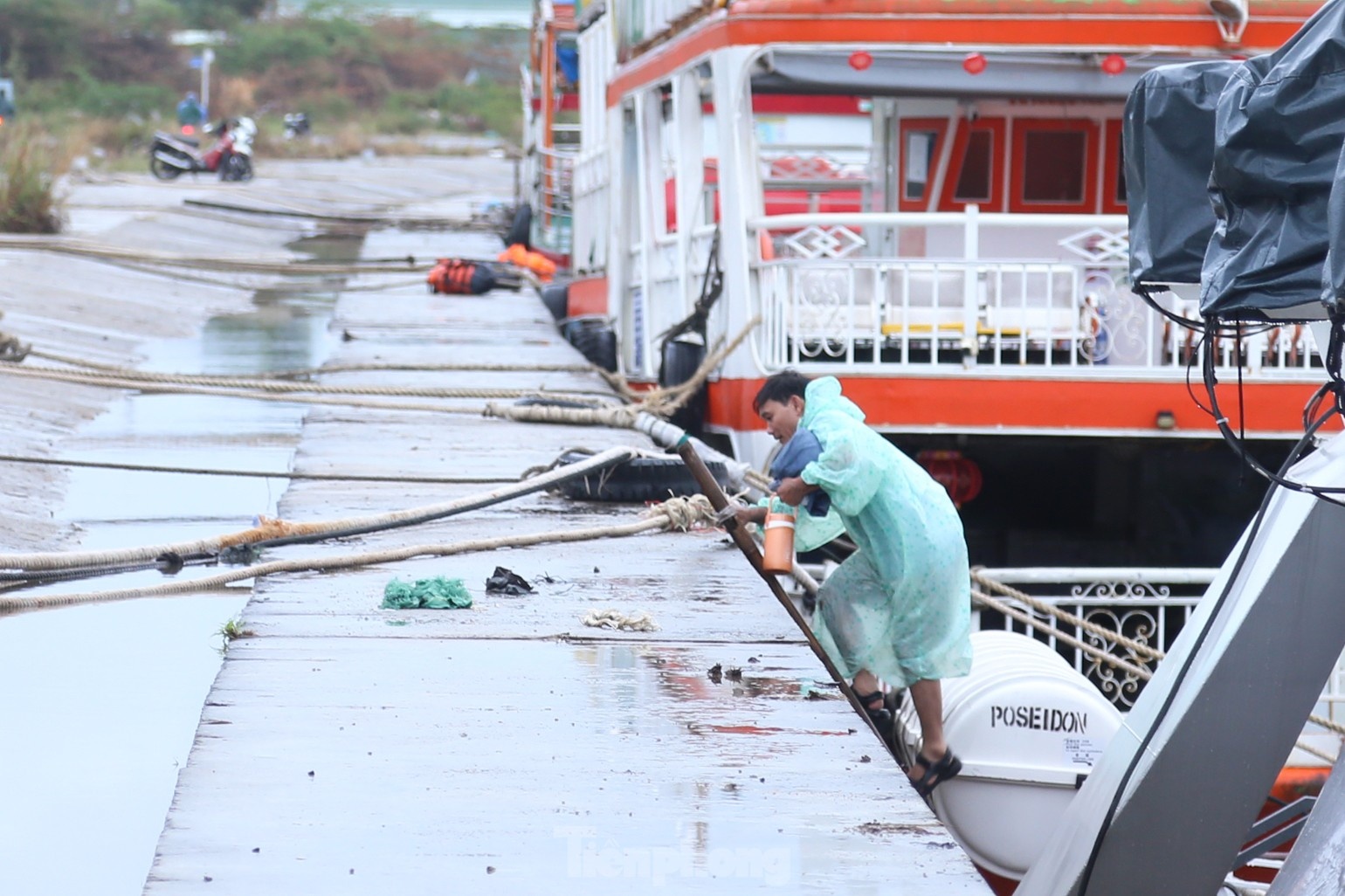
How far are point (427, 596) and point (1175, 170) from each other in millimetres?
2447

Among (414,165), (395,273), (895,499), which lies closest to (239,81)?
(414,165)

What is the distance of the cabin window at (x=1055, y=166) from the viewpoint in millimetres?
12000

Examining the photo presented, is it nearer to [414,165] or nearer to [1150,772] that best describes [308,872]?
[1150,772]

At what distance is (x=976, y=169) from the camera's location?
40.2 ft

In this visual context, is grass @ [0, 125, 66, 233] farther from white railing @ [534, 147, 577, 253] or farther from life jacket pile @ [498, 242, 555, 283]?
white railing @ [534, 147, 577, 253]

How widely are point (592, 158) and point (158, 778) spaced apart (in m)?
13.9

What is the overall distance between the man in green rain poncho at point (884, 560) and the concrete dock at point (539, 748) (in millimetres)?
345

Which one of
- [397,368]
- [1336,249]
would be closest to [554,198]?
[397,368]

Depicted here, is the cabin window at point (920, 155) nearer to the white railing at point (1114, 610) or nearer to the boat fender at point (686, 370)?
the boat fender at point (686, 370)

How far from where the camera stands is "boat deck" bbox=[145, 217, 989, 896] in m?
3.17

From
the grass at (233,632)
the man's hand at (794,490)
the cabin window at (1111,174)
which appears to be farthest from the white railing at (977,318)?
the grass at (233,632)

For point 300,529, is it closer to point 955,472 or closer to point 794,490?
point 794,490

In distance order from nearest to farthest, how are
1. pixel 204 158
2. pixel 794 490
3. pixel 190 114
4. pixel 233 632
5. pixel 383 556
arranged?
pixel 233 632 < pixel 794 490 < pixel 383 556 < pixel 204 158 < pixel 190 114

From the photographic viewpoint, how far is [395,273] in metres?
17.9
